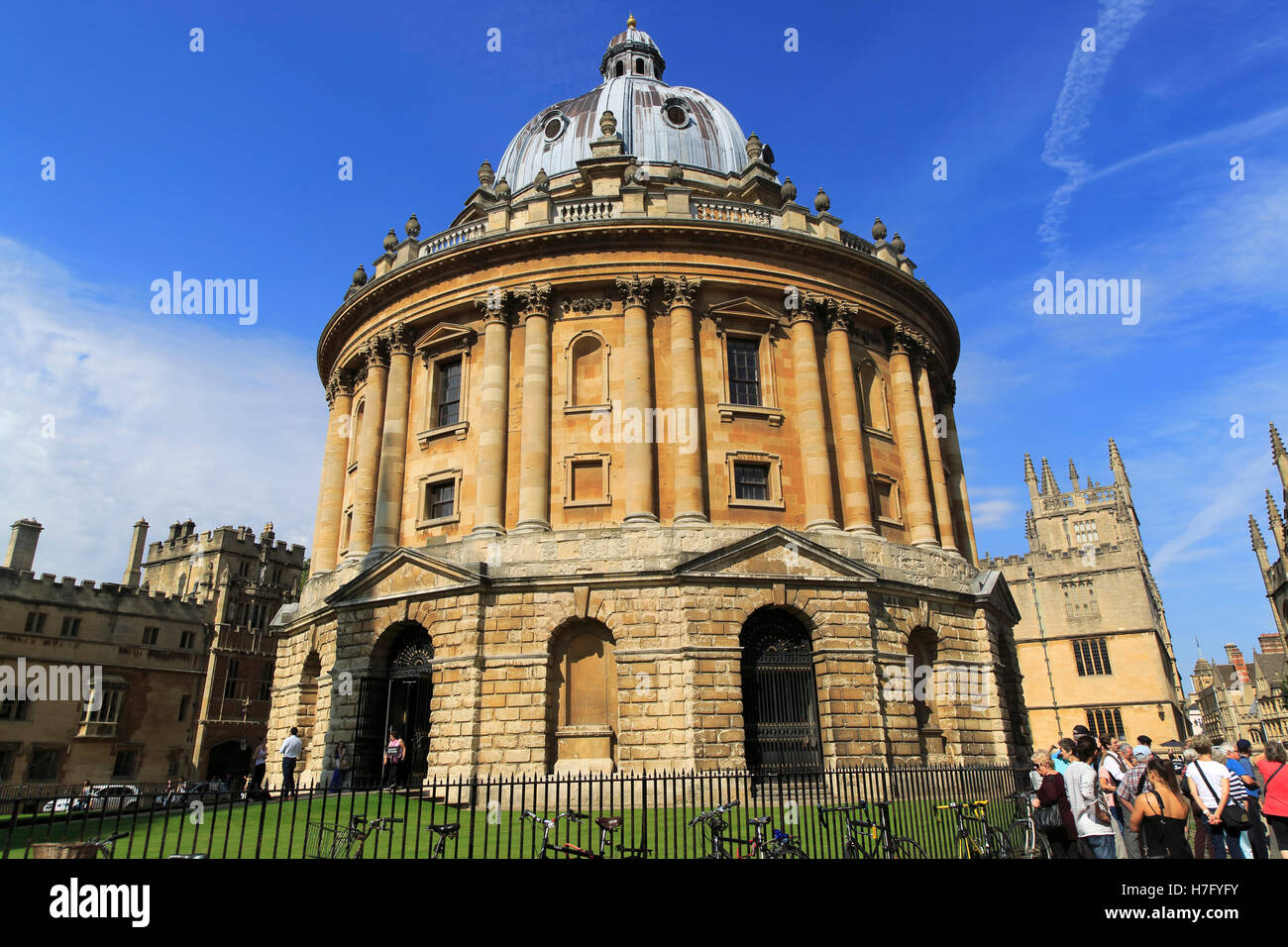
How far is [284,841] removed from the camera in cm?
1409

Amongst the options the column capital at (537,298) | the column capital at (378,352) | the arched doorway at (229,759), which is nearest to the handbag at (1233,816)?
the column capital at (537,298)

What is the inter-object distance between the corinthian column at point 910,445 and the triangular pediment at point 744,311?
197 inches

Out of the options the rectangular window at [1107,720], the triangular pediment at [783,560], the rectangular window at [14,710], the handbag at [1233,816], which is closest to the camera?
the handbag at [1233,816]

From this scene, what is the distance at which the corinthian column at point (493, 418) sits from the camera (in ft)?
78.6

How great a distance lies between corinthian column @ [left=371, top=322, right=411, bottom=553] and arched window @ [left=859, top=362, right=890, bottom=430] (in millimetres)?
15458

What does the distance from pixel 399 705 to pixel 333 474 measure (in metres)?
10.5

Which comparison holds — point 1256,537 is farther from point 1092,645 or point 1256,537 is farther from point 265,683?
point 265,683

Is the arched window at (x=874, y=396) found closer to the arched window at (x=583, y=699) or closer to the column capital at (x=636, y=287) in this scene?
the column capital at (x=636, y=287)

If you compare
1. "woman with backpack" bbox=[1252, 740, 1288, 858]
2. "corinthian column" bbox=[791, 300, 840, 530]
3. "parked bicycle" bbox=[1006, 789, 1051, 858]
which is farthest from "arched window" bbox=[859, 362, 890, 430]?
"woman with backpack" bbox=[1252, 740, 1288, 858]

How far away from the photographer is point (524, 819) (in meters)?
11.5

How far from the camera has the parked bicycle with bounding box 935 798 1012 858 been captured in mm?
12133
